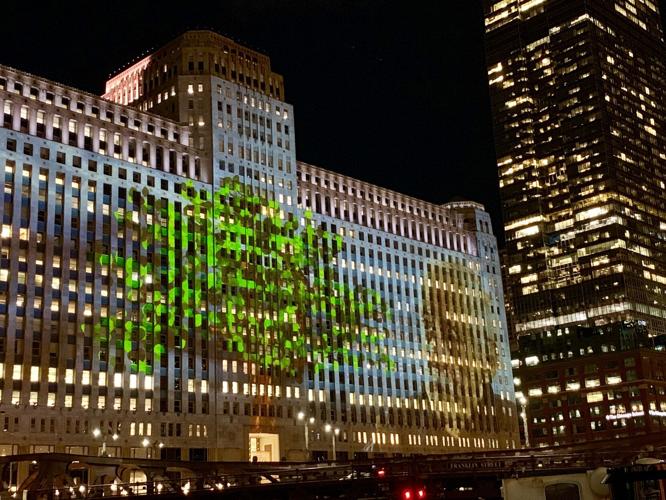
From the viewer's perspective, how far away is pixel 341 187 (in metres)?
183

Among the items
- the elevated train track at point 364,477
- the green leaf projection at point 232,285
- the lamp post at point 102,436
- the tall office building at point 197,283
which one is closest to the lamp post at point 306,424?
the tall office building at point 197,283

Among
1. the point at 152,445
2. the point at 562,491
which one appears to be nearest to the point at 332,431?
the point at 152,445

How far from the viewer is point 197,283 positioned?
14500cm

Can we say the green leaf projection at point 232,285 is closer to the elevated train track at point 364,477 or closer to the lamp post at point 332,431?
the lamp post at point 332,431

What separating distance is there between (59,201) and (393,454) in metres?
84.6

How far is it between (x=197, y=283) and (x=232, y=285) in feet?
23.2

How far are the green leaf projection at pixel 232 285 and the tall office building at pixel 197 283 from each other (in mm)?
333

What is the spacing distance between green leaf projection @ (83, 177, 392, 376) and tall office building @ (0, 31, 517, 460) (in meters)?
0.33

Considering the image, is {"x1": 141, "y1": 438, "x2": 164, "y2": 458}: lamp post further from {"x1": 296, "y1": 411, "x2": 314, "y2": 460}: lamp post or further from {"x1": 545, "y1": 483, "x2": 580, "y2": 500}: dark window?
{"x1": 545, "y1": 483, "x2": 580, "y2": 500}: dark window

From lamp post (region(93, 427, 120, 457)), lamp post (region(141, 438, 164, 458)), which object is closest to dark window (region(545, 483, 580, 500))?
lamp post (region(93, 427, 120, 457))

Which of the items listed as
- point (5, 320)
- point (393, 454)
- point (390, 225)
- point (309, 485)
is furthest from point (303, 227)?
point (309, 485)

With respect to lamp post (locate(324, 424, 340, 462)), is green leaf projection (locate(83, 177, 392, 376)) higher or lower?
higher

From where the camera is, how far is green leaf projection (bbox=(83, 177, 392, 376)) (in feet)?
451

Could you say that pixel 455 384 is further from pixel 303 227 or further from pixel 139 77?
pixel 139 77
